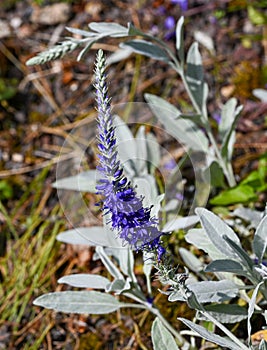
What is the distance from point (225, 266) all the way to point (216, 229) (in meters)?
0.12

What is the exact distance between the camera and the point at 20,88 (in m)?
3.35

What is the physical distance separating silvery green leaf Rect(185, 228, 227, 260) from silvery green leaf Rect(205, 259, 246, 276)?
0.15m

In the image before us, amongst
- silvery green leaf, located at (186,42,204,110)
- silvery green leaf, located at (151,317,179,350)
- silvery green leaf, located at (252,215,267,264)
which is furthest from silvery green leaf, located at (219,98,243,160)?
silvery green leaf, located at (151,317,179,350)

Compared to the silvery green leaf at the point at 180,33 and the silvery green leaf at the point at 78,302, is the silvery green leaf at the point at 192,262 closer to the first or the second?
the silvery green leaf at the point at 78,302

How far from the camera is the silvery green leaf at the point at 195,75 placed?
2301 millimetres

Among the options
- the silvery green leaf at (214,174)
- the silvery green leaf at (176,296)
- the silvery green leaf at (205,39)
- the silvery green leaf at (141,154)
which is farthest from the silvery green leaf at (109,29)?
the silvery green leaf at (205,39)

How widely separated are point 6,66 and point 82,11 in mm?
566

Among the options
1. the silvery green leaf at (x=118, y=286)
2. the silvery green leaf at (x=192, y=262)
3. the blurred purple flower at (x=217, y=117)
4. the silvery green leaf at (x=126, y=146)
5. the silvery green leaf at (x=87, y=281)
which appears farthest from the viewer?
the blurred purple flower at (x=217, y=117)

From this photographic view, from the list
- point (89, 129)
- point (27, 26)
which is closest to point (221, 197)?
point (89, 129)

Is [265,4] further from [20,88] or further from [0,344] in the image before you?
[0,344]

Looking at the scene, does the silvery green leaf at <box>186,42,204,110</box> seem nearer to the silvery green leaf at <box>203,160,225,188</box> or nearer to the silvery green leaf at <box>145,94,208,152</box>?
the silvery green leaf at <box>145,94,208,152</box>

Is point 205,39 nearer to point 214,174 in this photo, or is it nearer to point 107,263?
point 214,174

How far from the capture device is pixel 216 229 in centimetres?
174

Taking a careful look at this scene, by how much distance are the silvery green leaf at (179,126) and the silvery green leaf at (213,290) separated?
A: 74 cm
